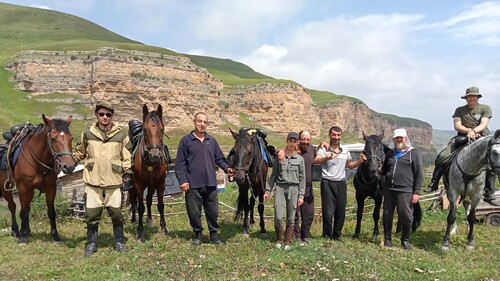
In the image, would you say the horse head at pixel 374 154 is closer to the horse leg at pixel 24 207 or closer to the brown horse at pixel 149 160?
the brown horse at pixel 149 160

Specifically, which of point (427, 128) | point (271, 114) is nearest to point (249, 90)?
point (271, 114)

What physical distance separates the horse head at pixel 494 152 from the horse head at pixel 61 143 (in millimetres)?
7829

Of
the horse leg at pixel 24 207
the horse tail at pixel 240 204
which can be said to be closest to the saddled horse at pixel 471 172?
the horse tail at pixel 240 204

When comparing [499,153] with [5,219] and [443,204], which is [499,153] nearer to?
[443,204]

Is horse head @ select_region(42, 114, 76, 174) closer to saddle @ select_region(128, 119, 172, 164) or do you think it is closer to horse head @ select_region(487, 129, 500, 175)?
saddle @ select_region(128, 119, 172, 164)

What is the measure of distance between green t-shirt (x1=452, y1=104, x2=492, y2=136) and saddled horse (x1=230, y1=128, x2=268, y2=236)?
15.5 ft

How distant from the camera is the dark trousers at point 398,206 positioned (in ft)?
24.4

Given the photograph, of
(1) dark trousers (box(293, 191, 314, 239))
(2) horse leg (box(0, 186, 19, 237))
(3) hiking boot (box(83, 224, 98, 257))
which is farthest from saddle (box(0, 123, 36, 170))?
(1) dark trousers (box(293, 191, 314, 239))

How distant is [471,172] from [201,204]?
5660 millimetres

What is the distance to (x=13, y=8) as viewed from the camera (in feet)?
439

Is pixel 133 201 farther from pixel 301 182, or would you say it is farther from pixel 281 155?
pixel 301 182

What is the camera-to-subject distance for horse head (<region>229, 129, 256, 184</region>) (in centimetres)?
710

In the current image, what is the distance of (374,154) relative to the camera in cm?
Result: 734

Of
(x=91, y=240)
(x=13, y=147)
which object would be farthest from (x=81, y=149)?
(x=13, y=147)
